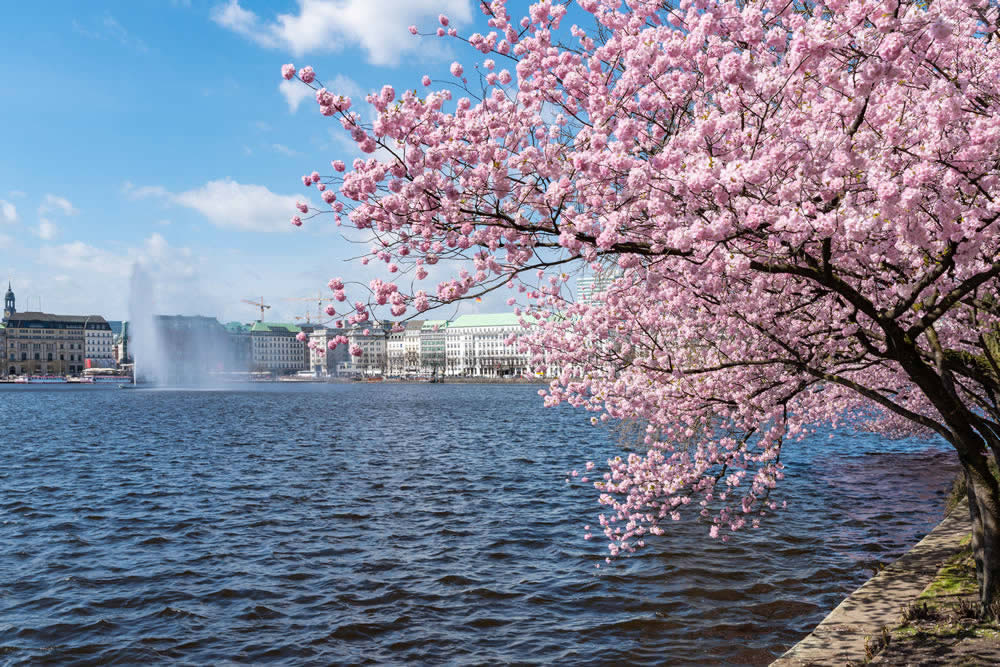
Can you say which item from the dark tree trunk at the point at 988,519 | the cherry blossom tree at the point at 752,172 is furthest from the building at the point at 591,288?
the dark tree trunk at the point at 988,519

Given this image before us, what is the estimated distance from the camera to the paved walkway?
9.59 metres

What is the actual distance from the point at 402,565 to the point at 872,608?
1003 centimetres

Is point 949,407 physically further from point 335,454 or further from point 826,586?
point 335,454

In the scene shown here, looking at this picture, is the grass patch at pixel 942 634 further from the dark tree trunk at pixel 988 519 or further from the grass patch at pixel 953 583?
the dark tree trunk at pixel 988 519

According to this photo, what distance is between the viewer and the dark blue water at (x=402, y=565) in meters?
12.7

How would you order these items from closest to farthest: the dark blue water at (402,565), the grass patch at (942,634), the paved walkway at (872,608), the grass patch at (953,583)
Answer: the grass patch at (942,634) → the paved walkway at (872,608) → the grass patch at (953,583) → the dark blue water at (402,565)

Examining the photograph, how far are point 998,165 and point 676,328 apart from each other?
7.43 metres

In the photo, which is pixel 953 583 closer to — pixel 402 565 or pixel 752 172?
pixel 752 172

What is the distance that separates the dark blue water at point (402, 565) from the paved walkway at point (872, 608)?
1.34 metres

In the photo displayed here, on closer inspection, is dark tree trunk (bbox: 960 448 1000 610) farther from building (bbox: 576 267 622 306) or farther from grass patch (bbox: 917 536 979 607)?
building (bbox: 576 267 622 306)

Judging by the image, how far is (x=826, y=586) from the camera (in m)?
15.1

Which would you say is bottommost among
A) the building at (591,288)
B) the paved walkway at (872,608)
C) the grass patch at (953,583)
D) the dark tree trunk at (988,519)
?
the paved walkway at (872,608)

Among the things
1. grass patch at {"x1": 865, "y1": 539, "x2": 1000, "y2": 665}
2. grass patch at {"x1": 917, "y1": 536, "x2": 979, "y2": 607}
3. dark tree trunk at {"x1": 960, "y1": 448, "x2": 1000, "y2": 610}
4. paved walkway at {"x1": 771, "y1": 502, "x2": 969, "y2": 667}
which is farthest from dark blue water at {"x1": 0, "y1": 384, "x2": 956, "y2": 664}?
dark tree trunk at {"x1": 960, "y1": 448, "x2": 1000, "y2": 610}

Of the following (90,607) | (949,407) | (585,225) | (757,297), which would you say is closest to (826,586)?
(949,407)
